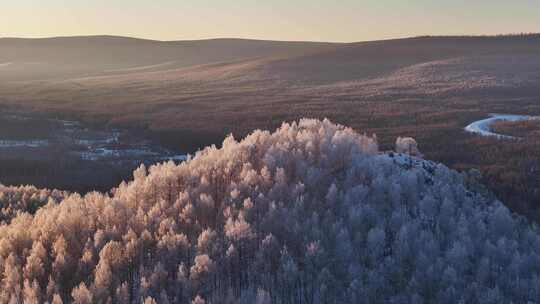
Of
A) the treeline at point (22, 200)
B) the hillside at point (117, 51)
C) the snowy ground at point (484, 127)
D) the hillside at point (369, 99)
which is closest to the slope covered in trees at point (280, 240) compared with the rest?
the treeline at point (22, 200)

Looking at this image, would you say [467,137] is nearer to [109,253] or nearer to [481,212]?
[481,212]

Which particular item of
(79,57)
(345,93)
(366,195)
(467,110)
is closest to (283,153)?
(366,195)

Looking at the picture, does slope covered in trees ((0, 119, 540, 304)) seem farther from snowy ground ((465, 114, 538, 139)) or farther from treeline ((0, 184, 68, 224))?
snowy ground ((465, 114, 538, 139))

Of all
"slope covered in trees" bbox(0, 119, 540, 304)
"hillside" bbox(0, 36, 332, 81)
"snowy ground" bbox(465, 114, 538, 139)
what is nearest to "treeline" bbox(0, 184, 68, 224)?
"slope covered in trees" bbox(0, 119, 540, 304)

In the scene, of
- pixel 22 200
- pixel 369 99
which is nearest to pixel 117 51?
pixel 369 99

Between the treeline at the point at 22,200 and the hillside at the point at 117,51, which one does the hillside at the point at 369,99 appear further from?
the hillside at the point at 117,51

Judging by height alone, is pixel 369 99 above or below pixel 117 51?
below

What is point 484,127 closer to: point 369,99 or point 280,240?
point 369,99

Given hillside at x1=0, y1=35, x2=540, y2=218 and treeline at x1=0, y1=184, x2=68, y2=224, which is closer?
treeline at x1=0, y1=184, x2=68, y2=224
